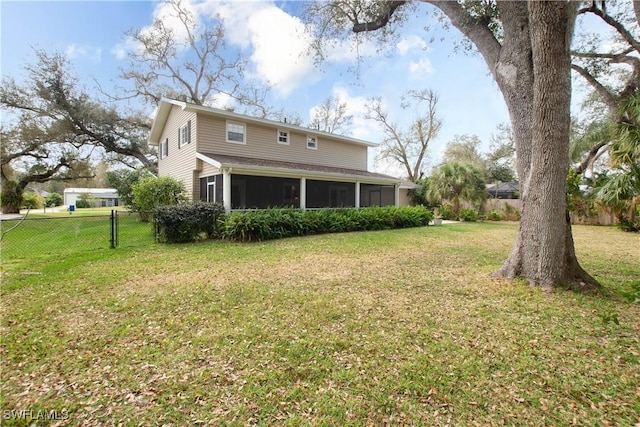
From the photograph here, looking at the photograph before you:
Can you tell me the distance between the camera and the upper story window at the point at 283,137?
621 inches

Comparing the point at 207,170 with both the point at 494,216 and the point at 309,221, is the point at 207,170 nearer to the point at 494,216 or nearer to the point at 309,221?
the point at 309,221

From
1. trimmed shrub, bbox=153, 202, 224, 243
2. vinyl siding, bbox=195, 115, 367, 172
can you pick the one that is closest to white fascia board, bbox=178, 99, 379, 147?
vinyl siding, bbox=195, 115, 367, 172

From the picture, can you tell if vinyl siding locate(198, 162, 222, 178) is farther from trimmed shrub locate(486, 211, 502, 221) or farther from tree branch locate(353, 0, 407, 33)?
trimmed shrub locate(486, 211, 502, 221)

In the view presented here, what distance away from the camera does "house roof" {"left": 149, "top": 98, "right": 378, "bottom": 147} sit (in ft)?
42.7

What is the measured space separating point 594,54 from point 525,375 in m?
9.99

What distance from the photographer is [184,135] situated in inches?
573

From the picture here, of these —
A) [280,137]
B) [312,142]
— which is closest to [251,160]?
[280,137]

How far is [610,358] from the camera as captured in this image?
292 centimetres

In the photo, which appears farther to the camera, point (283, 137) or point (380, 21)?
point (283, 137)

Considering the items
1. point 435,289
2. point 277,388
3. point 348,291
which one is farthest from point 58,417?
point 435,289

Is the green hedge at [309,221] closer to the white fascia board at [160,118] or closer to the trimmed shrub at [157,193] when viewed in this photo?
the trimmed shrub at [157,193]

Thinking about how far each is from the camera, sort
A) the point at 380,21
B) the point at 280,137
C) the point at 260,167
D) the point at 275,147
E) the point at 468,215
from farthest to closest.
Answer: the point at 468,215, the point at 280,137, the point at 275,147, the point at 260,167, the point at 380,21

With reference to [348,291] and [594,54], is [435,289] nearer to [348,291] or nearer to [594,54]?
[348,291]

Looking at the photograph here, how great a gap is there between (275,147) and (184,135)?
15.1 feet
